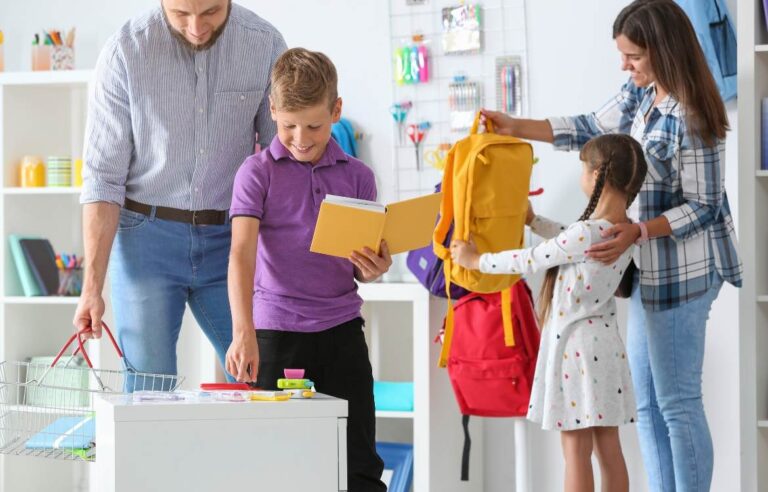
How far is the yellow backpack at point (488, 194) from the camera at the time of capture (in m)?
2.73

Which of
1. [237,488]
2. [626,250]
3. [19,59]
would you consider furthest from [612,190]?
[19,59]

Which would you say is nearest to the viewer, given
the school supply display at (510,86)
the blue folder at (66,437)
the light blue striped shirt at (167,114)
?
the blue folder at (66,437)

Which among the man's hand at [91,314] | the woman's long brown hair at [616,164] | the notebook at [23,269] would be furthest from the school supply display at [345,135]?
the man's hand at [91,314]

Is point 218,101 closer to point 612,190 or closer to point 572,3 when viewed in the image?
point 612,190

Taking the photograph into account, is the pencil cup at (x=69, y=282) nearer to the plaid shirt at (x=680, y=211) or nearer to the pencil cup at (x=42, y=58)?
the pencil cup at (x=42, y=58)

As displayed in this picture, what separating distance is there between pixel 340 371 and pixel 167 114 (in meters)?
0.66

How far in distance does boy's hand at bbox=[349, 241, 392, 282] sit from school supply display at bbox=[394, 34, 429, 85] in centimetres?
173

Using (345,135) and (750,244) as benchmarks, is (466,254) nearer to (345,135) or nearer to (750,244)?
(750,244)

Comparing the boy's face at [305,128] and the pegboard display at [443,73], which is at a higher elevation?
the pegboard display at [443,73]

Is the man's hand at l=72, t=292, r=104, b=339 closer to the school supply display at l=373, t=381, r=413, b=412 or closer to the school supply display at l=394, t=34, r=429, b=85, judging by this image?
the school supply display at l=373, t=381, r=413, b=412

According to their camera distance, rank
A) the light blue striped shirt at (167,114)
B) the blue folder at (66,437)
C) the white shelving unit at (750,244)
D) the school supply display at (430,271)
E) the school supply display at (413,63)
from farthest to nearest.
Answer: the school supply display at (413,63) → the school supply display at (430,271) → the white shelving unit at (750,244) → the light blue striped shirt at (167,114) → the blue folder at (66,437)

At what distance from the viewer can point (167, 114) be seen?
2.25 metres

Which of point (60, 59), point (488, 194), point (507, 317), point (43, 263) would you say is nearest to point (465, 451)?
point (507, 317)

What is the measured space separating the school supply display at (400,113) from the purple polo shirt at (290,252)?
1.62 metres
